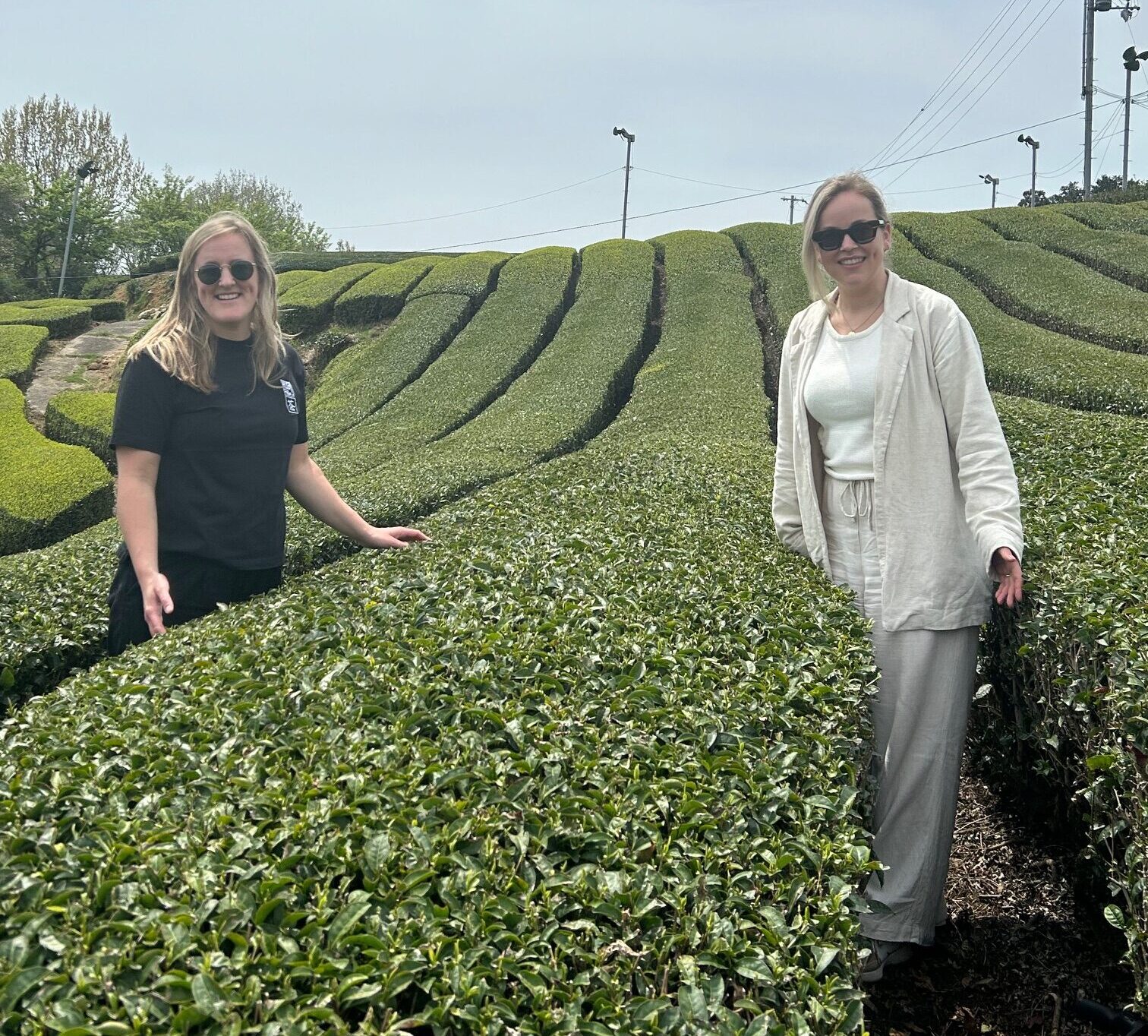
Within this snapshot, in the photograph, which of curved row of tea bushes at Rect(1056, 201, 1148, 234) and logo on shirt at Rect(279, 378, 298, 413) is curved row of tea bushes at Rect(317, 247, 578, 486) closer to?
logo on shirt at Rect(279, 378, 298, 413)

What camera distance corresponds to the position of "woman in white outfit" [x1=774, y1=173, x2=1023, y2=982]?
3.52 metres

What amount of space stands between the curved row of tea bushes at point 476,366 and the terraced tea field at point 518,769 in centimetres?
808

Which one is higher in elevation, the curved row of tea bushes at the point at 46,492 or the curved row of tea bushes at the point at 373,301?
the curved row of tea bushes at the point at 373,301

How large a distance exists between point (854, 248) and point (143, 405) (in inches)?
111

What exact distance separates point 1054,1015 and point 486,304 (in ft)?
80.8

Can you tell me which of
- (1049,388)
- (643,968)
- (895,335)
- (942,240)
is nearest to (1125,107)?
(942,240)

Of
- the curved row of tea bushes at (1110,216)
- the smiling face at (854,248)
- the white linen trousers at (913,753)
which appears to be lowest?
the white linen trousers at (913,753)

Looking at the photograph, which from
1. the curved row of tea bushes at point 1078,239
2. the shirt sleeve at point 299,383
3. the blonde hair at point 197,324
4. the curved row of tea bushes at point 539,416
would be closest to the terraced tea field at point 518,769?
the shirt sleeve at point 299,383

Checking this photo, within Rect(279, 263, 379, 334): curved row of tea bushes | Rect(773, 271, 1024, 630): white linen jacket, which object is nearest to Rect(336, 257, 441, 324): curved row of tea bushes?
Rect(279, 263, 379, 334): curved row of tea bushes

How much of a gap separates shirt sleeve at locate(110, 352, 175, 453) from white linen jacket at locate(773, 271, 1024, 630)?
9.12ft

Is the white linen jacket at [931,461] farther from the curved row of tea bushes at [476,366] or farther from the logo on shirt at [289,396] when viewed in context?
the curved row of tea bushes at [476,366]

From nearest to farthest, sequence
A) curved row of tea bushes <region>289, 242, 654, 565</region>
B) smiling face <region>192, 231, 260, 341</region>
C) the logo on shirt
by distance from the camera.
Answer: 1. smiling face <region>192, 231, 260, 341</region>
2. the logo on shirt
3. curved row of tea bushes <region>289, 242, 654, 565</region>

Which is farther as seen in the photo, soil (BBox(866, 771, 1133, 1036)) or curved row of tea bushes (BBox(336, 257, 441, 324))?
curved row of tea bushes (BBox(336, 257, 441, 324))

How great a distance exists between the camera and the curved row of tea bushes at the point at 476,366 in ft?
51.2
